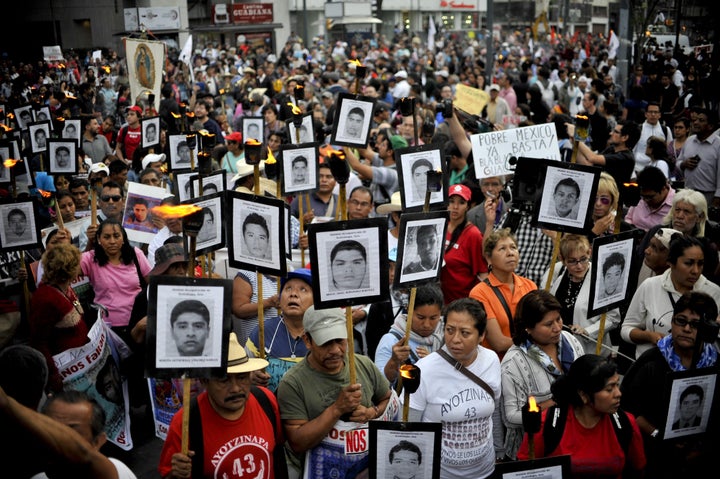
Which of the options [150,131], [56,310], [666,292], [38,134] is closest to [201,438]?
[56,310]

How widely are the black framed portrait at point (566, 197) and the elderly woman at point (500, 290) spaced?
316mm

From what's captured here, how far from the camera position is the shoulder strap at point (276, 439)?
146 inches

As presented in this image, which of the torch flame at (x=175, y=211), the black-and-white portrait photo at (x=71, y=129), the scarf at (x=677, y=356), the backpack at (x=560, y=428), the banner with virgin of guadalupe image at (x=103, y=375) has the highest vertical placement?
the torch flame at (x=175, y=211)

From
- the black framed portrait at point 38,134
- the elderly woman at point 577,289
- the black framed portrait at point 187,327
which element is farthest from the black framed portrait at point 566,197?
the black framed portrait at point 38,134

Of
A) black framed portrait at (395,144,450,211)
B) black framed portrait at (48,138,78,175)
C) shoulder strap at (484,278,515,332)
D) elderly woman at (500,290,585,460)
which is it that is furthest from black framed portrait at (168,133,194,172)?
elderly woman at (500,290,585,460)

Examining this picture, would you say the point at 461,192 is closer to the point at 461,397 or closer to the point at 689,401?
the point at 461,397

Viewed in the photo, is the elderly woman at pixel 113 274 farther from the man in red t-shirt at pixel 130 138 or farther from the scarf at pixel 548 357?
the man in red t-shirt at pixel 130 138

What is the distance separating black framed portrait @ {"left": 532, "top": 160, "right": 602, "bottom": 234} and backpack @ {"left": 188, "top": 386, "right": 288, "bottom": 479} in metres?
2.53

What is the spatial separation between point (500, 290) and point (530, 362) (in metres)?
0.89

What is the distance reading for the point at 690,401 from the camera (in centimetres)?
414

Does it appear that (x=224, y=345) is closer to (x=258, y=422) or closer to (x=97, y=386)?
(x=258, y=422)

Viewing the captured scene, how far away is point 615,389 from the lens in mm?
3842

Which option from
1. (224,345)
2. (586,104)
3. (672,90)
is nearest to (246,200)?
(224,345)

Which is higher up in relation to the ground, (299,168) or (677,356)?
(299,168)
